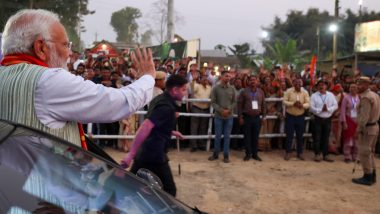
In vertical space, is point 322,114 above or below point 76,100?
below

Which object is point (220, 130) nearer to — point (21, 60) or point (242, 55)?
point (21, 60)

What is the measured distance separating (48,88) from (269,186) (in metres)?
5.93

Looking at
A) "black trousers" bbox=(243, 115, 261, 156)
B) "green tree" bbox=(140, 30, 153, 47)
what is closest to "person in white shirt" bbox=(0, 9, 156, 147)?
"black trousers" bbox=(243, 115, 261, 156)

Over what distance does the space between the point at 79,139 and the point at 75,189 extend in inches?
21.8

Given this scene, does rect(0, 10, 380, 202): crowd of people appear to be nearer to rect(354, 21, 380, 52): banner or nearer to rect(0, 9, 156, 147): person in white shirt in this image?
rect(0, 9, 156, 147): person in white shirt

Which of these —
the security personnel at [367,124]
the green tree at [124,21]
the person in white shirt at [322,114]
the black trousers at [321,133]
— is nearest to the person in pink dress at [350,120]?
the person in white shirt at [322,114]

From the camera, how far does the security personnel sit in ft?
24.5

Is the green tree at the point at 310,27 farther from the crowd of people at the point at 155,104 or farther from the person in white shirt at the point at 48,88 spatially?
the person in white shirt at the point at 48,88

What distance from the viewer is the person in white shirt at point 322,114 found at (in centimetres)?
965

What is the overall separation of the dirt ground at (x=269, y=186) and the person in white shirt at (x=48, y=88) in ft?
13.5

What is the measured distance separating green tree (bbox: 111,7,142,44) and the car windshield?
306ft

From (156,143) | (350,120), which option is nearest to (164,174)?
(156,143)

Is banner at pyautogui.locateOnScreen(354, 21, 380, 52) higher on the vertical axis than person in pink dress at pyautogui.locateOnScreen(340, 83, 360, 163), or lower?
higher

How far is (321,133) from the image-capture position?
9922 millimetres
